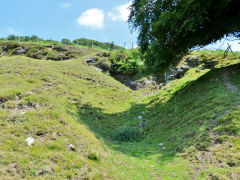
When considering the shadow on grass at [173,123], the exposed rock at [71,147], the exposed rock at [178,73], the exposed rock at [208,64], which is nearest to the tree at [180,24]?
the shadow on grass at [173,123]

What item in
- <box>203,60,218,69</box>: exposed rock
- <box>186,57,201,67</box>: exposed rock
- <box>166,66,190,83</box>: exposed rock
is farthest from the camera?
<box>186,57,201,67</box>: exposed rock

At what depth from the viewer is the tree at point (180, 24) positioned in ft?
37.7

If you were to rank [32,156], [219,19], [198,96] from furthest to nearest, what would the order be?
[219,19], [198,96], [32,156]

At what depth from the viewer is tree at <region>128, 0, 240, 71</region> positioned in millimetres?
11492

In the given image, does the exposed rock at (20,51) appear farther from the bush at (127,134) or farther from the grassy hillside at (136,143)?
the bush at (127,134)

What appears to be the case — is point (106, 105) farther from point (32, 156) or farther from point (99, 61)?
point (99, 61)

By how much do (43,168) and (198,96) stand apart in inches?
414

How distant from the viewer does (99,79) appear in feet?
88.4

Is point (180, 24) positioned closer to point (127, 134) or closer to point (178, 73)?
point (127, 134)

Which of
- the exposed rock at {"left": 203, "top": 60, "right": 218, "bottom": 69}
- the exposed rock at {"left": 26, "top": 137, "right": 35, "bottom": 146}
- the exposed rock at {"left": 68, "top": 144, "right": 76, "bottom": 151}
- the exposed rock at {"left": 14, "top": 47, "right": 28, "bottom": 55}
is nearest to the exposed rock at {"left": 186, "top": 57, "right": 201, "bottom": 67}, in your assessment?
the exposed rock at {"left": 203, "top": 60, "right": 218, "bottom": 69}

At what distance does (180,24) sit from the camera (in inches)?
477

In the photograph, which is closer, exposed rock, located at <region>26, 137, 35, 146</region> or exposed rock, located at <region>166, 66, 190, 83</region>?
exposed rock, located at <region>26, 137, 35, 146</region>

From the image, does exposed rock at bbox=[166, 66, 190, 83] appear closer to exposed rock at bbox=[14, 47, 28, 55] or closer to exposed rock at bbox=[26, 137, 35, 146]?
exposed rock at bbox=[26, 137, 35, 146]

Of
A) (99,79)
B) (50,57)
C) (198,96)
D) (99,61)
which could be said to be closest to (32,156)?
(198,96)
